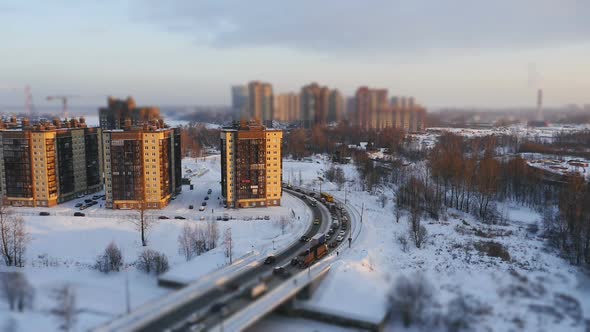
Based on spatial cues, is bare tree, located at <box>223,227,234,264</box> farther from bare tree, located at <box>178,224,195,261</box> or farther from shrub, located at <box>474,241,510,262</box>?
shrub, located at <box>474,241,510,262</box>

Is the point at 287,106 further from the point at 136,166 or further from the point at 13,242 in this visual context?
the point at 13,242

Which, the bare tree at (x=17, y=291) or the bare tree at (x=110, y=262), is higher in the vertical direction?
the bare tree at (x=110, y=262)

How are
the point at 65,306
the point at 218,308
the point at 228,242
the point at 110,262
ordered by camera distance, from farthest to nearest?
the point at 228,242 < the point at 110,262 < the point at 65,306 < the point at 218,308

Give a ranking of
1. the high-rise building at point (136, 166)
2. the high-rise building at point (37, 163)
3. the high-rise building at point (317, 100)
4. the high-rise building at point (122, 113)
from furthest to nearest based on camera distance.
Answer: the high-rise building at point (37, 163) < the high-rise building at point (136, 166) < the high-rise building at point (122, 113) < the high-rise building at point (317, 100)

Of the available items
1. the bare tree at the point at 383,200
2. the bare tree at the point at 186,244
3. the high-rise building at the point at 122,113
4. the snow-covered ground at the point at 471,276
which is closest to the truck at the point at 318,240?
the snow-covered ground at the point at 471,276

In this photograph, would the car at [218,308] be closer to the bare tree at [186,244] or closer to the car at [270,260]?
the car at [270,260]

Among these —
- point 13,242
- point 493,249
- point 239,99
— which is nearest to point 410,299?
point 493,249
